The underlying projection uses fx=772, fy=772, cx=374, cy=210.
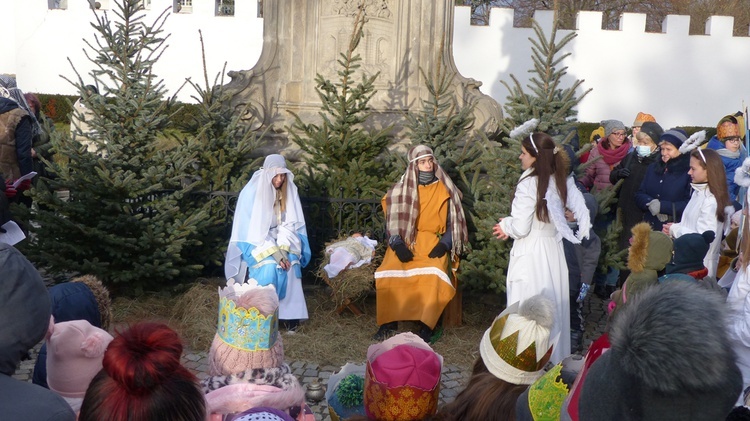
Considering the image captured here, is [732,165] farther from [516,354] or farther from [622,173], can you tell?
[516,354]

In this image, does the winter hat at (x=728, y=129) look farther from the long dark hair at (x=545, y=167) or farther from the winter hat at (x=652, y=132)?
the long dark hair at (x=545, y=167)

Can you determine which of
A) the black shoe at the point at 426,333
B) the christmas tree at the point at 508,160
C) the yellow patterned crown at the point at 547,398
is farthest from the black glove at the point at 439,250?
the yellow patterned crown at the point at 547,398

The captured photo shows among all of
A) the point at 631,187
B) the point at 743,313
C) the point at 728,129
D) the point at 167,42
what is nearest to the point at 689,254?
the point at 743,313

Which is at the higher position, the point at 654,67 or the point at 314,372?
the point at 654,67

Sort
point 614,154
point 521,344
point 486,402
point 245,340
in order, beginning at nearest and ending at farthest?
Result: 1. point 486,402
2. point 521,344
3. point 245,340
4. point 614,154

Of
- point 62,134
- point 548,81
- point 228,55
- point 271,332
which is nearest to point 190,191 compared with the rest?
point 62,134

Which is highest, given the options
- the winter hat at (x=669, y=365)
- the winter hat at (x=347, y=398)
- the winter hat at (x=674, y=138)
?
the winter hat at (x=674, y=138)

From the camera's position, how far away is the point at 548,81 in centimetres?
652

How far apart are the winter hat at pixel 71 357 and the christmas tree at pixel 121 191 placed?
398 centimetres

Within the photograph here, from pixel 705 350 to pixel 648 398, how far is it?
14 centimetres

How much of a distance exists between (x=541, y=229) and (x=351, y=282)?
183cm

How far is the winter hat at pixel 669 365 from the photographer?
146 centimetres

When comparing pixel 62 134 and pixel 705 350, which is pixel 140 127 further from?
pixel 705 350

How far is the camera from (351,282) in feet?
21.4
